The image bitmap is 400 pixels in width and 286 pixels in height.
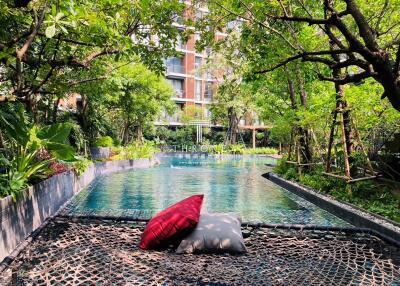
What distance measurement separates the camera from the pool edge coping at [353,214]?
4.47 m

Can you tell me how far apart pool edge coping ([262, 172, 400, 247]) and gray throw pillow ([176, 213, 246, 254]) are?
5.02ft

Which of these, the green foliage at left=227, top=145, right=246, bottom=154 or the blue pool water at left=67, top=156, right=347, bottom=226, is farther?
the green foliage at left=227, top=145, right=246, bottom=154

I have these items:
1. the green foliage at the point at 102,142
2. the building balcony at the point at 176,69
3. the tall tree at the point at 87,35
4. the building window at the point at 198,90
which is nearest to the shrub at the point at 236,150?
the building window at the point at 198,90

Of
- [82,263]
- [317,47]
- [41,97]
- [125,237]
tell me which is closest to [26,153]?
[125,237]

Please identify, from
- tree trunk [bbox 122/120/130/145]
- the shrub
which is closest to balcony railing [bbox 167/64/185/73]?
the shrub

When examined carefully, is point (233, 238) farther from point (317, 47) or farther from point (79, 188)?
point (79, 188)

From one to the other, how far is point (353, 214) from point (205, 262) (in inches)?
138

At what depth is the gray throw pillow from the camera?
3402mm

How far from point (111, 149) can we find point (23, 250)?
1547 cm

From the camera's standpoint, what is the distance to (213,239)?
3.43 meters

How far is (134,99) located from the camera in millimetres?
18969

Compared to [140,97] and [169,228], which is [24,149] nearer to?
[169,228]

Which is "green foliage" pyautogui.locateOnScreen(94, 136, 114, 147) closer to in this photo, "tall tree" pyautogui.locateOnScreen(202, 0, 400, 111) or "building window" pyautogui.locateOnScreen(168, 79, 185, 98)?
"tall tree" pyautogui.locateOnScreen(202, 0, 400, 111)

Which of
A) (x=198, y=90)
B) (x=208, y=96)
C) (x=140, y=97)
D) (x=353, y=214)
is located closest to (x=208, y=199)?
(x=353, y=214)
